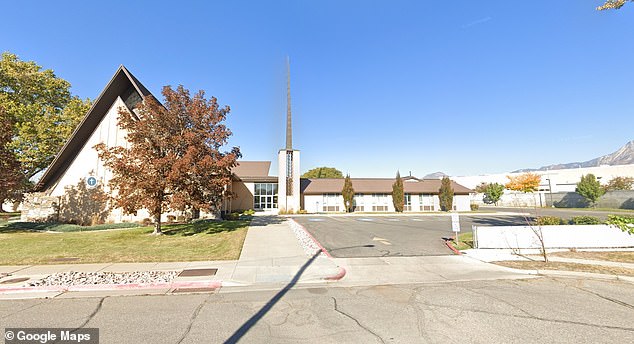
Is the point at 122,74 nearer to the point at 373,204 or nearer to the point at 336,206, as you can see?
the point at 336,206

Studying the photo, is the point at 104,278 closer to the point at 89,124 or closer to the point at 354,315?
the point at 354,315

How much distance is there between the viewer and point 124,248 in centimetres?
1069

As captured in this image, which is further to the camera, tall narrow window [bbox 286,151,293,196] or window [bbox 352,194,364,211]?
window [bbox 352,194,364,211]

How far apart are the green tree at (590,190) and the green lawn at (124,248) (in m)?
59.7

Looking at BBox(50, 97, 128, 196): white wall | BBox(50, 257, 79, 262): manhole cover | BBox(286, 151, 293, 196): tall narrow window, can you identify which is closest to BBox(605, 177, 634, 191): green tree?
BBox(286, 151, 293, 196): tall narrow window

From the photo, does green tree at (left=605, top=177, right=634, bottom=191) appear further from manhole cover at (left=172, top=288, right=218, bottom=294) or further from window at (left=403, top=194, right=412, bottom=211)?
manhole cover at (left=172, top=288, right=218, bottom=294)

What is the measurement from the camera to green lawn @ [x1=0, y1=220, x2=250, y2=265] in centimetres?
917

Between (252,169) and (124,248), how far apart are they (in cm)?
2548

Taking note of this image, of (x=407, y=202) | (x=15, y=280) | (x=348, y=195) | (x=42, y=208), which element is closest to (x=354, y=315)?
(x=15, y=280)

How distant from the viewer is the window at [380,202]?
36.8 m

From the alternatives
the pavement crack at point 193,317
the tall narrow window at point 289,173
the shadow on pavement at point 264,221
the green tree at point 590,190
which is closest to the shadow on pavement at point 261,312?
the pavement crack at point 193,317

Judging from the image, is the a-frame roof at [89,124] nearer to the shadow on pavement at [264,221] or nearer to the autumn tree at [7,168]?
the autumn tree at [7,168]

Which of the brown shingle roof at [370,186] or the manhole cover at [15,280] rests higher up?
the brown shingle roof at [370,186]

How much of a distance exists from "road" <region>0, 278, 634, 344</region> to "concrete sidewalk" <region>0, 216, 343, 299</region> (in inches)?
24.2
